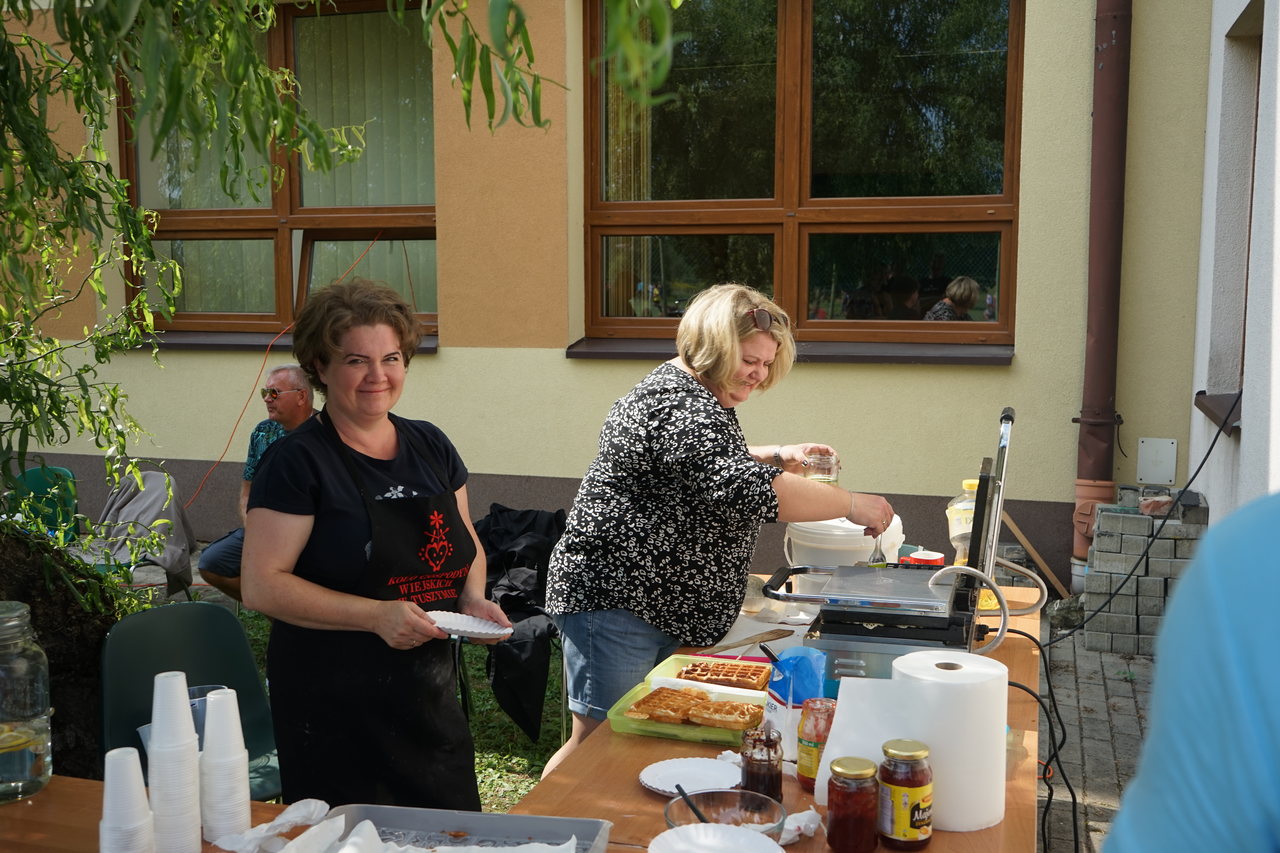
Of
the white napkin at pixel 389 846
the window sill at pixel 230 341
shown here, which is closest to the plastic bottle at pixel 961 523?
the white napkin at pixel 389 846

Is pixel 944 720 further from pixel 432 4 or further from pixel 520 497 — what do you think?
pixel 520 497

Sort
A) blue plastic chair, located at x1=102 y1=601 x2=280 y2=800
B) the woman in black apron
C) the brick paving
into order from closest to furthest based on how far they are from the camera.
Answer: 1. the woman in black apron
2. blue plastic chair, located at x1=102 y1=601 x2=280 y2=800
3. the brick paving

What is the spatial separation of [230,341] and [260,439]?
2472 millimetres

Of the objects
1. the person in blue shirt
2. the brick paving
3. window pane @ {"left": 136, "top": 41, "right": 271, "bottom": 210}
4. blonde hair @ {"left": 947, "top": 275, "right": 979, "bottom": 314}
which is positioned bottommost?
the brick paving

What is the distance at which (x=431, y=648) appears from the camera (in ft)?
8.66

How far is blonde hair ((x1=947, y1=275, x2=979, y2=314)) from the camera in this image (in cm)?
638

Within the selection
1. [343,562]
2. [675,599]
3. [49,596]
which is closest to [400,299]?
[343,562]

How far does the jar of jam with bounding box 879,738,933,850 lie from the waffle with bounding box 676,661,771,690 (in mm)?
773

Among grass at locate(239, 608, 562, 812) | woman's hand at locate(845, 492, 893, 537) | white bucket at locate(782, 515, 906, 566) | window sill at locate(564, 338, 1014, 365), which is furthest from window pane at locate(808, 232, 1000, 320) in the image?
woman's hand at locate(845, 492, 893, 537)

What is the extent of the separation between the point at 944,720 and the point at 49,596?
2301 mm

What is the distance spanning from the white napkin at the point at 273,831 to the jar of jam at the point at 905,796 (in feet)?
3.09

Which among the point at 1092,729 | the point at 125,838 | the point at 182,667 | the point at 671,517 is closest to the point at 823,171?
the point at 1092,729

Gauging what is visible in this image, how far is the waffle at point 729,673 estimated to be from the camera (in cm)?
260

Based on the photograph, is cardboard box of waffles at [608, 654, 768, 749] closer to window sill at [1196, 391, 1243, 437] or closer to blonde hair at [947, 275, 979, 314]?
window sill at [1196, 391, 1243, 437]
